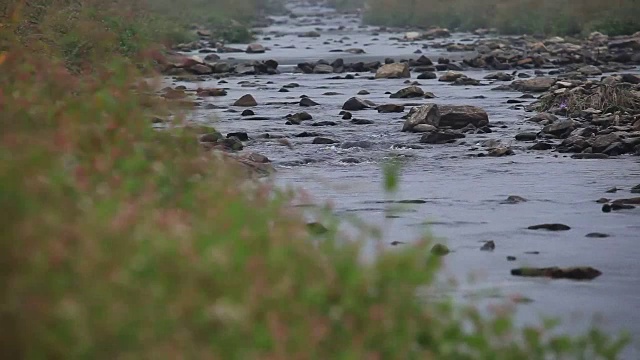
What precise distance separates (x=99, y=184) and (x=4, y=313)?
1.45 m

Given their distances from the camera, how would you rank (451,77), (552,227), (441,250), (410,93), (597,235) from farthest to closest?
(451,77) < (410,93) < (552,227) < (597,235) < (441,250)

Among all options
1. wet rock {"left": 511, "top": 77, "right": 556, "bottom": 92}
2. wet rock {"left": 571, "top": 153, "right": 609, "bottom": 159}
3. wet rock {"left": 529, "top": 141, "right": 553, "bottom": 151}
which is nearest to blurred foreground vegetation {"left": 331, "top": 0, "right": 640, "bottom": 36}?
wet rock {"left": 511, "top": 77, "right": 556, "bottom": 92}

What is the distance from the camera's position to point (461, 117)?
653 inches

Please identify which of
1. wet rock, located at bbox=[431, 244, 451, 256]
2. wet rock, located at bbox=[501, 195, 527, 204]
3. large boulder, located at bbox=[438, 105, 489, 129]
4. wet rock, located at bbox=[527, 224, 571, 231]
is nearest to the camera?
wet rock, located at bbox=[431, 244, 451, 256]

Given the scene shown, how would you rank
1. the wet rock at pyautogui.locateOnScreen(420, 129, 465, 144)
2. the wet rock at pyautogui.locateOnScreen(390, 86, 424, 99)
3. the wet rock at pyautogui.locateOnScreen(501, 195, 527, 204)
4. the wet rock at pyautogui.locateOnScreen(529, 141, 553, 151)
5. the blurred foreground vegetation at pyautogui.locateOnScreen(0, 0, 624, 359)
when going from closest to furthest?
the blurred foreground vegetation at pyautogui.locateOnScreen(0, 0, 624, 359), the wet rock at pyautogui.locateOnScreen(501, 195, 527, 204), the wet rock at pyautogui.locateOnScreen(529, 141, 553, 151), the wet rock at pyautogui.locateOnScreen(420, 129, 465, 144), the wet rock at pyautogui.locateOnScreen(390, 86, 424, 99)

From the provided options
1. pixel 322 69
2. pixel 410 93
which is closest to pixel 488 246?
pixel 410 93

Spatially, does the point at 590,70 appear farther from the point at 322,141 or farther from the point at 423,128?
the point at 322,141

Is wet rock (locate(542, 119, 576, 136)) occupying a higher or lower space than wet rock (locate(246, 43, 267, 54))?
higher

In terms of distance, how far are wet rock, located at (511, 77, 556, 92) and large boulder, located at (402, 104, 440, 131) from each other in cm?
545

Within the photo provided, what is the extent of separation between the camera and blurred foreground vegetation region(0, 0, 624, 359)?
3.79 meters

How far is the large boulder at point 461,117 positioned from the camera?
54.3 ft

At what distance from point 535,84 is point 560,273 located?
14.4 meters

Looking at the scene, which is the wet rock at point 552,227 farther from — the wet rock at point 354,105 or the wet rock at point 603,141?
the wet rock at point 354,105

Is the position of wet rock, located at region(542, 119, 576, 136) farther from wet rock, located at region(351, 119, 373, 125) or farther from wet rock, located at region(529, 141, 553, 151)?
wet rock, located at region(351, 119, 373, 125)
